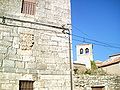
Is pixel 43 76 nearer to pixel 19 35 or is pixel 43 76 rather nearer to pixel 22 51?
pixel 22 51

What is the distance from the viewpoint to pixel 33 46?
7258 millimetres

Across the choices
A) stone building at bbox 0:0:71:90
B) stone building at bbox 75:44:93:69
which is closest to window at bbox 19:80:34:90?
stone building at bbox 0:0:71:90

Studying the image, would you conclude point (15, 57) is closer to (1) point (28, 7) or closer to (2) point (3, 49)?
(2) point (3, 49)

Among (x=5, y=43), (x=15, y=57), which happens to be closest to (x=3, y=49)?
(x=5, y=43)

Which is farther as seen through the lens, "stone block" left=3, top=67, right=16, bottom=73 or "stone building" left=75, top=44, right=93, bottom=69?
"stone building" left=75, top=44, right=93, bottom=69

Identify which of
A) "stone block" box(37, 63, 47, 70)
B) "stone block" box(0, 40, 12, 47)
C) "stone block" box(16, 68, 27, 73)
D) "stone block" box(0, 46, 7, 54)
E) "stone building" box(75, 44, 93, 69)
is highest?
"stone building" box(75, 44, 93, 69)

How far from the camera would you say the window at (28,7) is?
7.68 m

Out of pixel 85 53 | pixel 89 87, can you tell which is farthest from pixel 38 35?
pixel 85 53

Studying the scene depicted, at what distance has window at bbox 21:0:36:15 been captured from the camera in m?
7.68

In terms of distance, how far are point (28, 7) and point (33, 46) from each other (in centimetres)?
205

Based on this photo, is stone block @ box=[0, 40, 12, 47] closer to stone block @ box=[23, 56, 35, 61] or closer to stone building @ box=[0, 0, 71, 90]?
stone building @ box=[0, 0, 71, 90]

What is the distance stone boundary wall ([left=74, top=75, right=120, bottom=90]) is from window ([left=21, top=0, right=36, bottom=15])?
4.57 m

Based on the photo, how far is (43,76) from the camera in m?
7.14

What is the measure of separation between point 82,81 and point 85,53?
25134 mm
